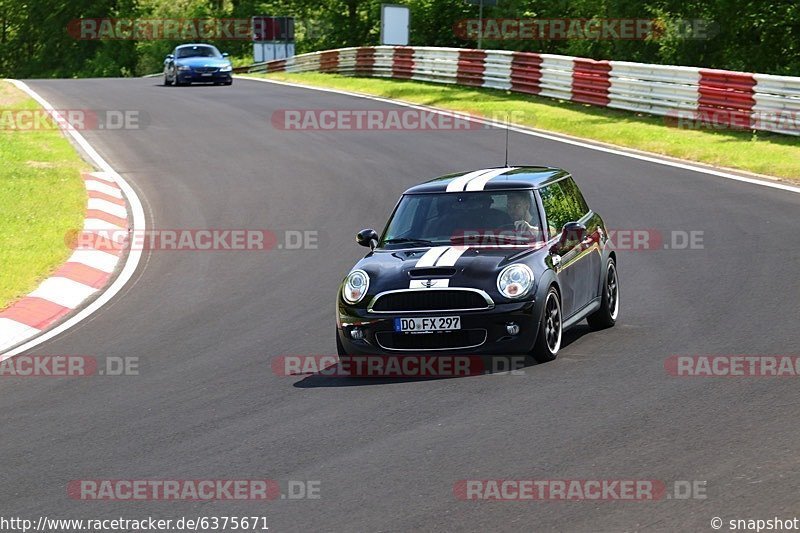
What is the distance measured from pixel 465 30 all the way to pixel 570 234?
42.7 metres

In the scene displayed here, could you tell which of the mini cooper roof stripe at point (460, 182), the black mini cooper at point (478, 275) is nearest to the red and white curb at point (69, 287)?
the black mini cooper at point (478, 275)

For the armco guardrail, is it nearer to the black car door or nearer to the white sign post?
the white sign post

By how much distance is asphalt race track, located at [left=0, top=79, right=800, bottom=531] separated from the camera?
6660 mm

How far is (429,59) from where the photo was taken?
36.4 m

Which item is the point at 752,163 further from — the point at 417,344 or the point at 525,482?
the point at 525,482

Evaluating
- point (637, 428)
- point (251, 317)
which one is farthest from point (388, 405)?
point (251, 317)

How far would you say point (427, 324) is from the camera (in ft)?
31.8

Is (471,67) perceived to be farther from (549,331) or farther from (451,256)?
(549,331)

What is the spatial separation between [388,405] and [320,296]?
419 cm

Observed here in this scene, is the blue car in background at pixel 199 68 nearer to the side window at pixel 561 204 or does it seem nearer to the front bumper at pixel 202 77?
the front bumper at pixel 202 77

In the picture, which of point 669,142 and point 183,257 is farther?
point 669,142

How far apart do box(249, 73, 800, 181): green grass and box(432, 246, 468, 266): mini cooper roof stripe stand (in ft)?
34.4

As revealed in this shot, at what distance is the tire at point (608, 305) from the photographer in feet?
37.0

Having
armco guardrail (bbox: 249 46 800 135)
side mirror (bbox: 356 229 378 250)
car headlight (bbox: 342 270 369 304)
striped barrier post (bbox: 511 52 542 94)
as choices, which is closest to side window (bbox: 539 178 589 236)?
side mirror (bbox: 356 229 378 250)
